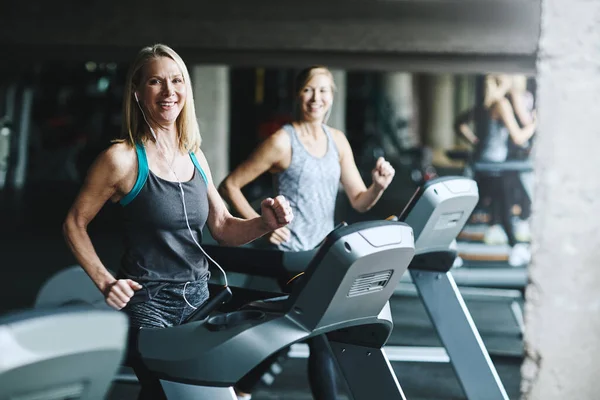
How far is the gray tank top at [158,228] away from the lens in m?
2.14

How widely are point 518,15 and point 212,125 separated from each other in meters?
2.69

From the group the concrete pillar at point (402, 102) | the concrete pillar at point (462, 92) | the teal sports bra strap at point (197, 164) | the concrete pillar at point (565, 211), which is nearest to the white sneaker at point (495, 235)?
the teal sports bra strap at point (197, 164)

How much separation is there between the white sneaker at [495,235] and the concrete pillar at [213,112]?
2218 millimetres

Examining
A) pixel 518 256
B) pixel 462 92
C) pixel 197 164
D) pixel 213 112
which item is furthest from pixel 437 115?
pixel 197 164

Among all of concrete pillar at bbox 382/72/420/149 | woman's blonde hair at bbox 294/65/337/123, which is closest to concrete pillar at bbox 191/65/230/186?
woman's blonde hair at bbox 294/65/337/123

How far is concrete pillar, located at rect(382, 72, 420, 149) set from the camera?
19.5 metres

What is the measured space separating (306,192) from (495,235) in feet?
13.1

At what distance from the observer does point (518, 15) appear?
7227mm

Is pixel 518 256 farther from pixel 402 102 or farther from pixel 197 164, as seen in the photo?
pixel 402 102

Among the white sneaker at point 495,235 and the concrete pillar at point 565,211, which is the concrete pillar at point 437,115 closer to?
the white sneaker at point 495,235

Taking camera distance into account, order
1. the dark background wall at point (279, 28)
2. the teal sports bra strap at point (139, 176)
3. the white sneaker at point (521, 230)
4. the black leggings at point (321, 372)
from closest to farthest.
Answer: the teal sports bra strap at point (139, 176), the black leggings at point (321, 372), the white sneaker at point (521, 230), the dark background wall at point (279, 28)

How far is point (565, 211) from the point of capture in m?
1.86

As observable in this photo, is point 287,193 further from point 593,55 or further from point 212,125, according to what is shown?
point 212,125

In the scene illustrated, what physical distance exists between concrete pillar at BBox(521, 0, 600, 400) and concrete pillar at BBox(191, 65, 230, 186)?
560cm
